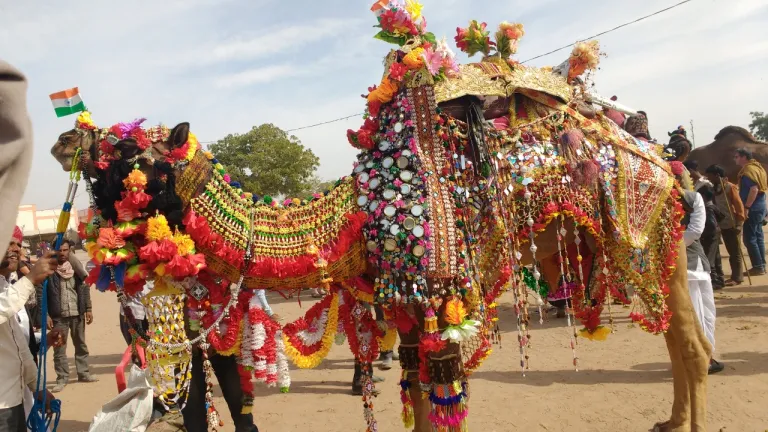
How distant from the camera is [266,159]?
1764 centimetres

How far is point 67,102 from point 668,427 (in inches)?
178

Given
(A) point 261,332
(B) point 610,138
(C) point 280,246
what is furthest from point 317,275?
(B) point 610,138

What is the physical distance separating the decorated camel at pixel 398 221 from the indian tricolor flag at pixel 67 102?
0.07 meters

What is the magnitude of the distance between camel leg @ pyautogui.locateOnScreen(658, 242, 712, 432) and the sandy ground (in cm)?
46

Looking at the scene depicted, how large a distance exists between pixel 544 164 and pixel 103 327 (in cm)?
1162

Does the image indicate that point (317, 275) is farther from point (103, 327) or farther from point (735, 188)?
point (103, 327)

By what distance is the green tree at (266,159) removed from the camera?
17.4m

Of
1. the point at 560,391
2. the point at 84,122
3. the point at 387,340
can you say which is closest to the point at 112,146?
the point at 84,122

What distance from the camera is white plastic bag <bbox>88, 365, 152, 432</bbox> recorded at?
3.26 m

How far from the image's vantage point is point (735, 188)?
9.80 meters

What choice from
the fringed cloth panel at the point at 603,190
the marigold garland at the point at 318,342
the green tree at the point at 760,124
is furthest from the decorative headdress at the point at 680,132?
the green tree at the point at 760,124

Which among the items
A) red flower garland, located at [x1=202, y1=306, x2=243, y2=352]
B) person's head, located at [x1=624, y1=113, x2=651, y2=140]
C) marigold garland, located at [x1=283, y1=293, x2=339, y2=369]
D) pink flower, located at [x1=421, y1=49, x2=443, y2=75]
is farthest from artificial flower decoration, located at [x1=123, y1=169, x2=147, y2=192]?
person's head, located at [x1=624, y1=113, x2=651, y2=140]

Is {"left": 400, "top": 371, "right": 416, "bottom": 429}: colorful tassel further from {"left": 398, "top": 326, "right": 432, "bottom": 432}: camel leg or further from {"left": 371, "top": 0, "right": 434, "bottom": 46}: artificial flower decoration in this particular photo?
{"left": 371, "top": 0, "right": 434, "bottom": 46}: artificial flower decoration

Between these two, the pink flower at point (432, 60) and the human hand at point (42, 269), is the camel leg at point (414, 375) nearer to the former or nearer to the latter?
the pink flower at point (432, 60)
